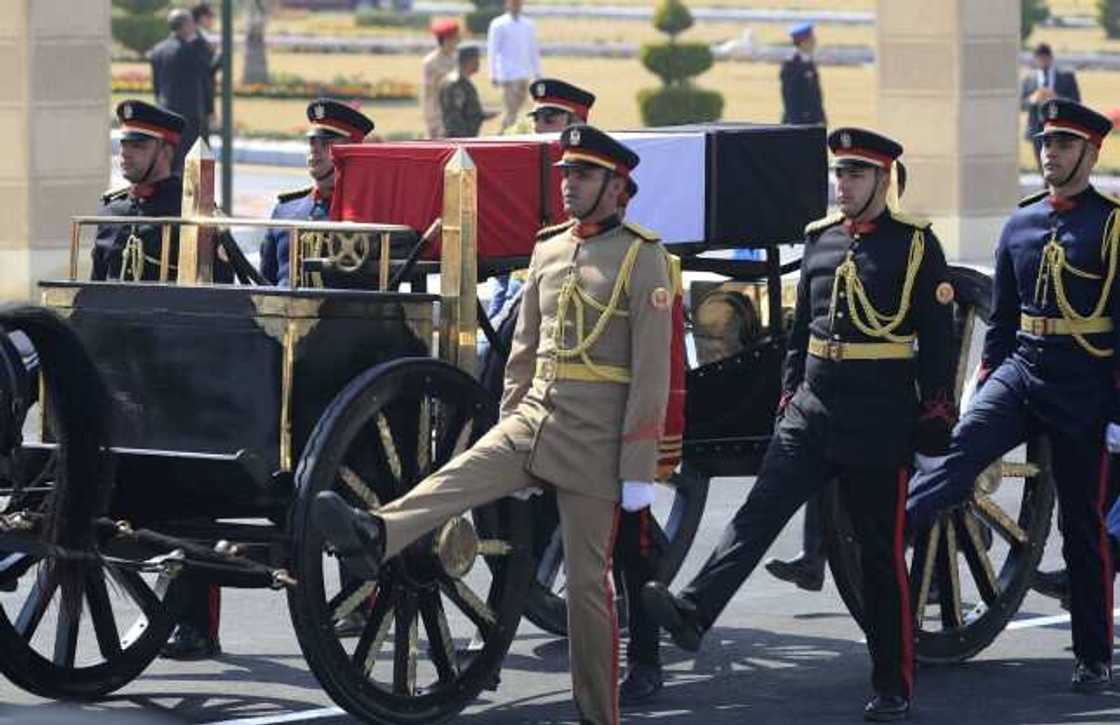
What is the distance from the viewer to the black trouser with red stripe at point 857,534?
8.98 meters

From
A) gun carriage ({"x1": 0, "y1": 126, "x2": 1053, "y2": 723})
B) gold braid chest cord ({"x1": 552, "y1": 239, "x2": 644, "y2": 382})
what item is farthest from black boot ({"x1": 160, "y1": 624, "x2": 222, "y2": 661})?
gold braid chest cord ({"x1": 552, "y1": 239, "x2": 644, "y2": 382})

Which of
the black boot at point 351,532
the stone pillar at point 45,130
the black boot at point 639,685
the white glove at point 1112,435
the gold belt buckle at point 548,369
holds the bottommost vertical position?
the black boot at point 639,685

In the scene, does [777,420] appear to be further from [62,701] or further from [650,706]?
[62,701]

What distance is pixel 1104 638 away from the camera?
9359 mm

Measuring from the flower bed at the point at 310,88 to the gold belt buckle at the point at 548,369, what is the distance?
32.3 meters

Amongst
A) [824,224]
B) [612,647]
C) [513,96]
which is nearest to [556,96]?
[824,224]

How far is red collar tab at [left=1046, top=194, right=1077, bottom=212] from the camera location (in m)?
9.46

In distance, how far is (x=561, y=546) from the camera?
1003cm

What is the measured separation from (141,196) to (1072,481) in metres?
3.29

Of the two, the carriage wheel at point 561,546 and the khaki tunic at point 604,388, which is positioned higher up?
the khaki tunic at point 604,388

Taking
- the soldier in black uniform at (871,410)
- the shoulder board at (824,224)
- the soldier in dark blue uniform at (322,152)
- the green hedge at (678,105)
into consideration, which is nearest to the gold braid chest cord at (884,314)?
the soldier in black uniform at (871,410)

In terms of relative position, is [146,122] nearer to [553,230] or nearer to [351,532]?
[553,230]

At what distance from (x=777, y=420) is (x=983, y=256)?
14927 mm

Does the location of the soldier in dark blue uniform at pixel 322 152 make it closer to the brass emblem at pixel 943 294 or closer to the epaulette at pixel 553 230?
the epaulette at pixel 553 230
